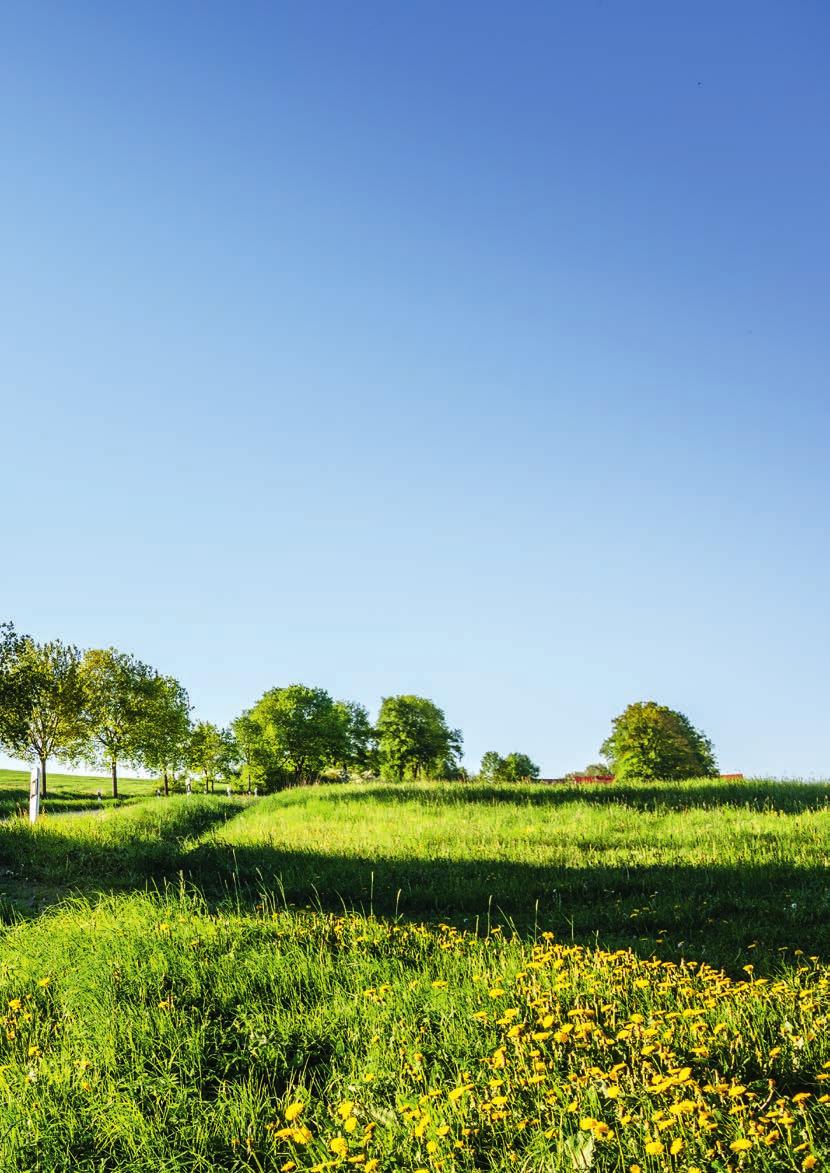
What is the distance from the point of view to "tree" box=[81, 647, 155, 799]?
45.8 meters

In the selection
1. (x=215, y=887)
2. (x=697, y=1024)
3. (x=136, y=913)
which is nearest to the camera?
(x=697, y=1024)

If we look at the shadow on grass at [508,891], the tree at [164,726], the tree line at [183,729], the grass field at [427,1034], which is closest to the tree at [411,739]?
the tree line at [183,729]

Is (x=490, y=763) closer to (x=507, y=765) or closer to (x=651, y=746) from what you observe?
(x=507, y=765)

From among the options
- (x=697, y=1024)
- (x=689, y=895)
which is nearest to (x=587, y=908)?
(x=689, y=895)

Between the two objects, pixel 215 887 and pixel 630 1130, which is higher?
pixel 630 1130

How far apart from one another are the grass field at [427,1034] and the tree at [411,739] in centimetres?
4916

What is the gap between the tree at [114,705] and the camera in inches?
1801

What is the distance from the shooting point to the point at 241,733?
5584cm

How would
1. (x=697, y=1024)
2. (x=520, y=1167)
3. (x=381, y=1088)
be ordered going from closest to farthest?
(x=520, y=1167), (x=381, y=1088), (x=697, y=1024)

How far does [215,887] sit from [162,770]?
4451 cm

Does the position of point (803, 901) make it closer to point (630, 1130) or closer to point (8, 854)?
point (630, 1130)

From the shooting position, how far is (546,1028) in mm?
4594

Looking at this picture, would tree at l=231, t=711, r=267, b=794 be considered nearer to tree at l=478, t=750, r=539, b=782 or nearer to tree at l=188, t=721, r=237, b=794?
tree at l=188, t=721, r=237, b=794

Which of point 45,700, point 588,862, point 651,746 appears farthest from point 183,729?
point 588,862
